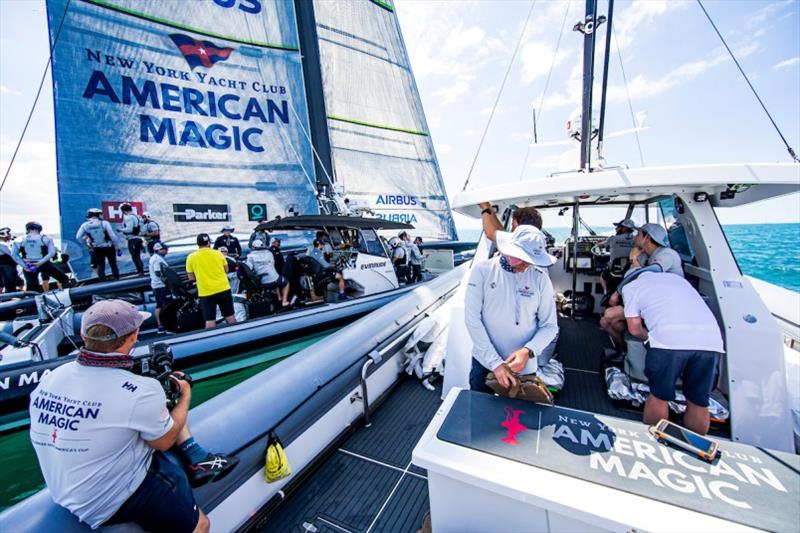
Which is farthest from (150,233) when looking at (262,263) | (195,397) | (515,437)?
(515,437)

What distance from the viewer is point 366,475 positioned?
187cm

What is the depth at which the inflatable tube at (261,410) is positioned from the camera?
1023mm

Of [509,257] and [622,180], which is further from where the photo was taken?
[622,180]

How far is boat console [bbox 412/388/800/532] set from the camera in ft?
2.86

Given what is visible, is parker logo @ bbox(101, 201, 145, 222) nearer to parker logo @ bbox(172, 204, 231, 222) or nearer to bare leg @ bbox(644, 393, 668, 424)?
parker logo @ bbox(172, 204, 231, 222)

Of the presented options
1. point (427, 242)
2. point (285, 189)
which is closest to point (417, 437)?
point (285, 189)

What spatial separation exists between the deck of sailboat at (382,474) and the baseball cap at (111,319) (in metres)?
1.18

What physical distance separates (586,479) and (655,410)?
48.3 inches

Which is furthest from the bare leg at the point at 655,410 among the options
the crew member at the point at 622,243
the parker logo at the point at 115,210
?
the parker logo at the point at 115,210

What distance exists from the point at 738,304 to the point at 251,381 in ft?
9.88

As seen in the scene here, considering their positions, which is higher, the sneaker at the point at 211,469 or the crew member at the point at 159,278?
the crew member at the point at 159,278

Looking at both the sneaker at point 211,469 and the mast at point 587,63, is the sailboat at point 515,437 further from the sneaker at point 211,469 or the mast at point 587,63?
the sneaker at point 211,469

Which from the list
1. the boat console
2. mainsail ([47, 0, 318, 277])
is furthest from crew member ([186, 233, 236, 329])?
the boat console

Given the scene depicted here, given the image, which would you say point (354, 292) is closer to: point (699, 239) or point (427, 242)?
point (699, 239)
